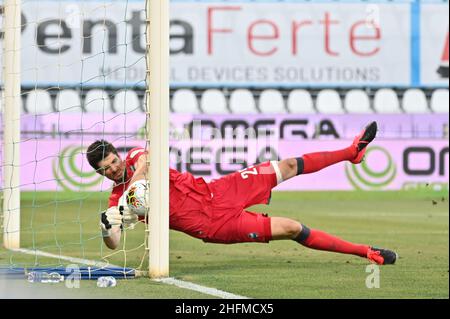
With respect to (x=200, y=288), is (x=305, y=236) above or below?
above

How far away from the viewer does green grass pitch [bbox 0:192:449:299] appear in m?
5.72

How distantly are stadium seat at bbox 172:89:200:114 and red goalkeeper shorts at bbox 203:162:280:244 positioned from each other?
41.8 ft

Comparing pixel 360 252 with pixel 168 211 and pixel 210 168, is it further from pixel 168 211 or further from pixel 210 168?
pixel 210 168

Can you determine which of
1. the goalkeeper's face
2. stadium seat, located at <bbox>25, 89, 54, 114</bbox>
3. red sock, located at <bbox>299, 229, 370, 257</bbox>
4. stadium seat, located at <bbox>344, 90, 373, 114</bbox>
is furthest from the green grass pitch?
stadium seat, located at <bbox>344, 90, 373, 114</bbox>

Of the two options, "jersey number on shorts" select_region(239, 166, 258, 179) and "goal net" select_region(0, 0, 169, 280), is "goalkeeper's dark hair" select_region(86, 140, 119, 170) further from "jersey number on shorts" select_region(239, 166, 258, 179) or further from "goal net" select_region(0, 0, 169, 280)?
"jersey number on shorts" select_region(239, 166, 258, 179)


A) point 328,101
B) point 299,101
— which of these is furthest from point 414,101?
point 299,101

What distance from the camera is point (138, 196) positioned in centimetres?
630

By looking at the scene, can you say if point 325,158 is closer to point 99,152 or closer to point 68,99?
point 99,152

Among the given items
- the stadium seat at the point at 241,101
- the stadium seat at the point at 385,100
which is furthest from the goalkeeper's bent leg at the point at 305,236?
the stadium seat at the point at 385,100

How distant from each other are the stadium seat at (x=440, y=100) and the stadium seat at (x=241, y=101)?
379 cm

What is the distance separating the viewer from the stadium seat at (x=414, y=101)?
67.3 feet

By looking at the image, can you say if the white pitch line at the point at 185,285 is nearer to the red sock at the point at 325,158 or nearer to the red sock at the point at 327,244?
the red sock at the point at 327,244

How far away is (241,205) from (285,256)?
1.64 m

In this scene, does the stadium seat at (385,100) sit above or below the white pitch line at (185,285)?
above
